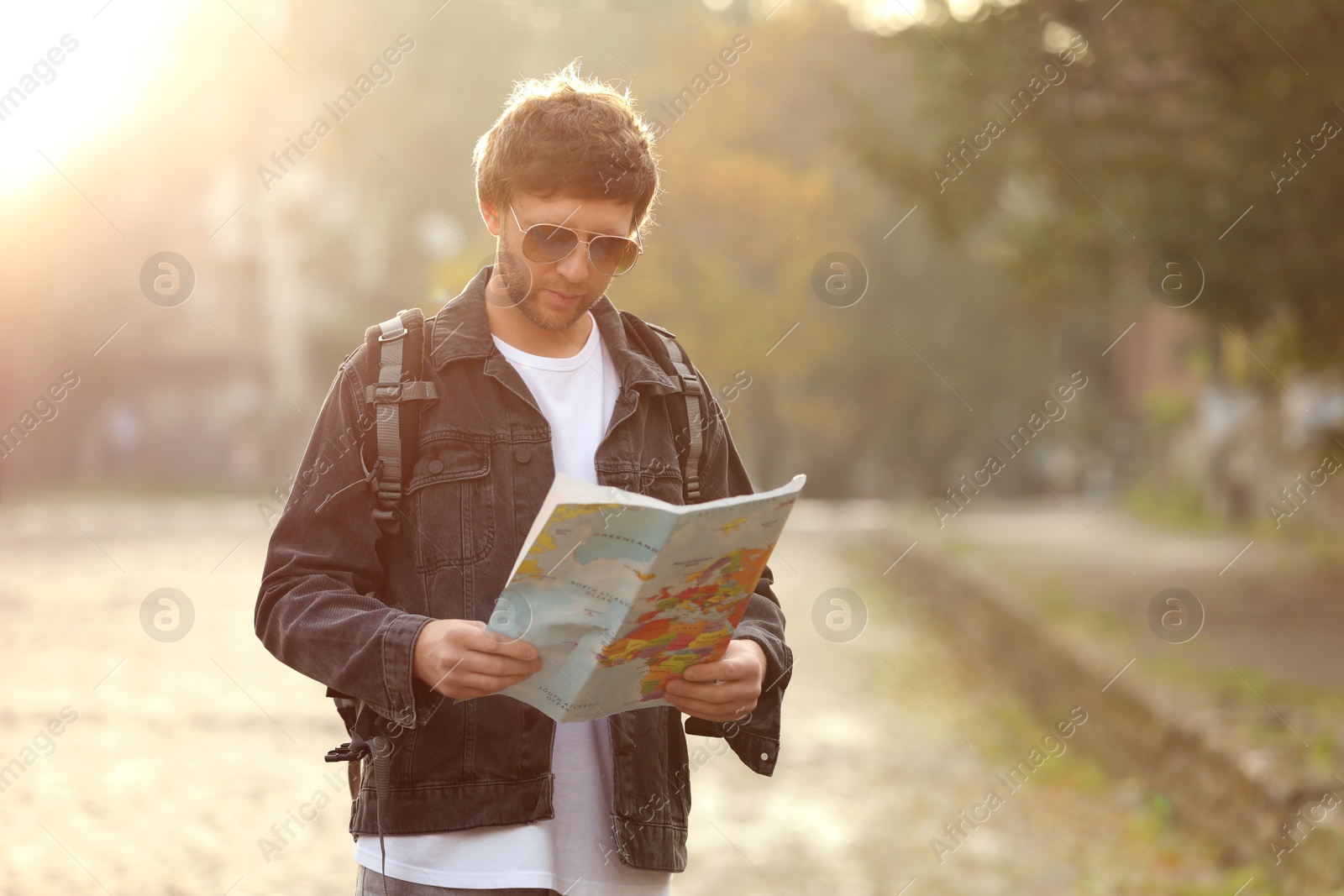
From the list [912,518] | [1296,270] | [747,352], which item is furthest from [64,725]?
[747,352]

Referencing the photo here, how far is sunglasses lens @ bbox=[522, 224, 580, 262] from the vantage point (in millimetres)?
2344

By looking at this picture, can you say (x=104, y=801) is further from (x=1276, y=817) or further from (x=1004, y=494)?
(x=1004, y=494)

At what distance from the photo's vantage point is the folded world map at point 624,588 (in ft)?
6.53

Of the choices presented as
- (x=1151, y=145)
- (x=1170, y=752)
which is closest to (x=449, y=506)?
(x=1170, y=752)

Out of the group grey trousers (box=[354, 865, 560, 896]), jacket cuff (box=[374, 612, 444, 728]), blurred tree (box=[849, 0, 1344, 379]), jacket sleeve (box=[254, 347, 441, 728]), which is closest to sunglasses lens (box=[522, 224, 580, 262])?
jacket sleeve (box=[254, 347, 441, 728])

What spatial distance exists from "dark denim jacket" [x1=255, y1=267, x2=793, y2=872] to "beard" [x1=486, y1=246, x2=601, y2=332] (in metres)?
0.08

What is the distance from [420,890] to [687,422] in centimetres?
89

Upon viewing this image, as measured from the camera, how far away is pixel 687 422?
2547mm

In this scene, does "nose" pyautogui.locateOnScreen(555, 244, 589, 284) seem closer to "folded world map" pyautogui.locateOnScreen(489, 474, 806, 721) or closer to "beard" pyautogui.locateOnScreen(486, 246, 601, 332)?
"beard" pyautogui.locateOnScreen(486, 246, 601, 332)

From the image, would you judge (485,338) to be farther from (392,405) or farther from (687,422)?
A: (687,422)

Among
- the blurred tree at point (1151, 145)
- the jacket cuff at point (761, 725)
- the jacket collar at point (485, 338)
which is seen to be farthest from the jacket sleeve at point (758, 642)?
the blurred tree at point (1151, 145)

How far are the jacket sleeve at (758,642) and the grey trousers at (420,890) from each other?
380mm

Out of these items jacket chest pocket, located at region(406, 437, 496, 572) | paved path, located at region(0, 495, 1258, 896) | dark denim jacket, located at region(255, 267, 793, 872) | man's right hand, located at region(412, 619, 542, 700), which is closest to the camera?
man's right hand, located at region(412, 619, 542, 700)

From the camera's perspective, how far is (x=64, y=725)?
927 centimetres
